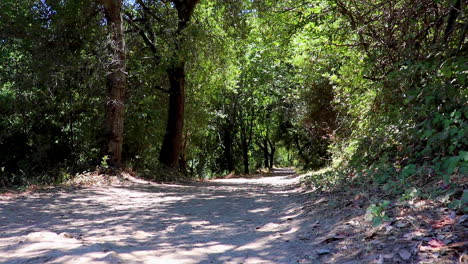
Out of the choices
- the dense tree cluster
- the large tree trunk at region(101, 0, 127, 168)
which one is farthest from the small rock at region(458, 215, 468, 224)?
the large tree trunk at region(101, 0, 127, 168)

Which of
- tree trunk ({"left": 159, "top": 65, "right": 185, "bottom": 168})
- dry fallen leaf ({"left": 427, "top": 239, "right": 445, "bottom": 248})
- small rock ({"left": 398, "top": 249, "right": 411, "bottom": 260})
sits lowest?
small rock ({"left": 398, "top": 249, "right": 411, "bottom": 260})

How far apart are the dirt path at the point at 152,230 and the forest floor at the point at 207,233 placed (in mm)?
12

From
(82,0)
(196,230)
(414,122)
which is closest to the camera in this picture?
(196,230)

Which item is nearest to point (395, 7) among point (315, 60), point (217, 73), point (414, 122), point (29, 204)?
point (414, 122)

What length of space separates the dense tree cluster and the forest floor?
1155 millimetres

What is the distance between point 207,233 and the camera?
482 centimetres

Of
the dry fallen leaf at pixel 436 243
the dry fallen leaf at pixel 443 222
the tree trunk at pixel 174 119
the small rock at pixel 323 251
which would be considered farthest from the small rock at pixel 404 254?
the tree trunk at pixel 174 119

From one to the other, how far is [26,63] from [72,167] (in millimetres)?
3367

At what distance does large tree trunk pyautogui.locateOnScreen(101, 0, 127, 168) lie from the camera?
10625mm

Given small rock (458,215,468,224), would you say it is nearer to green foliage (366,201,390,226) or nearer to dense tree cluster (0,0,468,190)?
green foliage (366,201,390,226)

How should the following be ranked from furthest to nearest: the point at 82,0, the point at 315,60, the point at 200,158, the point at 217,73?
the point at 200,158 → the point at 217,73 → the point at 315,60 → the point at 82,0

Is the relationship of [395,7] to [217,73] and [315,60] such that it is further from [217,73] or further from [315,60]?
[217,73]

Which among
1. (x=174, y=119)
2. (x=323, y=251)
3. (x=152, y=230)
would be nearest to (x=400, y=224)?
(x=323, y=251)

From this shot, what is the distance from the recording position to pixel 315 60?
12516 mm
